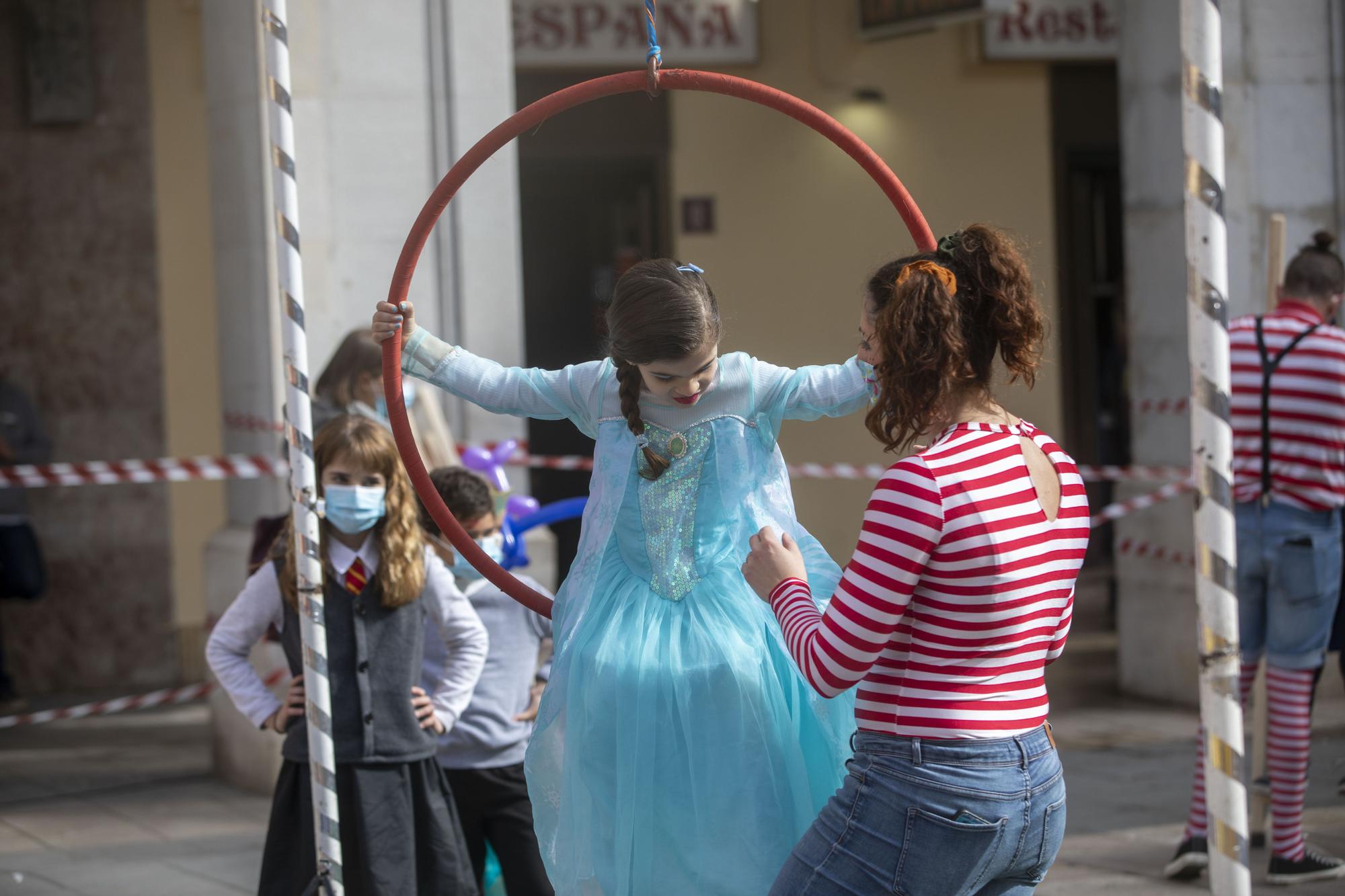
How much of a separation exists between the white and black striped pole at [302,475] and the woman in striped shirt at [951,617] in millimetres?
1301

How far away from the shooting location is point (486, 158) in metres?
3.28

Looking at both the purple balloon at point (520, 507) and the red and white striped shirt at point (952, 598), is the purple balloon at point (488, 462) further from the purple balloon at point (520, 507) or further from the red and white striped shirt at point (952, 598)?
the red and white striped shirt at point (952, 598)

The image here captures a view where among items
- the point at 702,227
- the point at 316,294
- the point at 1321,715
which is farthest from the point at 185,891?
the point at 702,227

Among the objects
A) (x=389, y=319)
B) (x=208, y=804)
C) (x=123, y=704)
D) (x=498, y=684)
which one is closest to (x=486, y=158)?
(x=389, y=319)

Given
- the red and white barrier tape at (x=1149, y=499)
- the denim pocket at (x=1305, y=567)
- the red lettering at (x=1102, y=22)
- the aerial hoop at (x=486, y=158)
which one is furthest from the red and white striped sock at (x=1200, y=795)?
the red lettering at (x=1102, y=22)

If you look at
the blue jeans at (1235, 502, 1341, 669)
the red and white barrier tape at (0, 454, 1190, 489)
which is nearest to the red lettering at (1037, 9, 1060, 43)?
the red and white barrier tape at (0, 454, 1190, 489)

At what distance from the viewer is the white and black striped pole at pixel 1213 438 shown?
2.71 meters

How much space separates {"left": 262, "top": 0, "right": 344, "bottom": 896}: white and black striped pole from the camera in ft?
11.1

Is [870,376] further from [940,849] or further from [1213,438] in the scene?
[940,849]

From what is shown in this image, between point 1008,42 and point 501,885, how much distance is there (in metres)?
7.51

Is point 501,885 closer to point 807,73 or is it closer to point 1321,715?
point 1321,715

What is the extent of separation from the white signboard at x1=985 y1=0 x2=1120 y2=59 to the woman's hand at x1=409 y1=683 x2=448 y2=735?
25.3ft

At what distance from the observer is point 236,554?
21.1ft

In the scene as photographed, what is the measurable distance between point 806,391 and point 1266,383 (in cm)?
262
